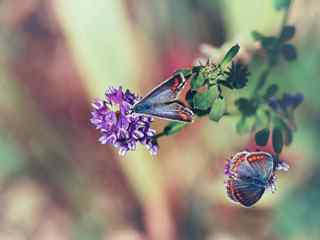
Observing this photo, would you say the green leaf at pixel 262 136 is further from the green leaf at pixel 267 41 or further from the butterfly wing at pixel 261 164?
the green leaf at pixel 267 41

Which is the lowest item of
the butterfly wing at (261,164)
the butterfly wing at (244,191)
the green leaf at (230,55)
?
the butterfly wing at (244,191)

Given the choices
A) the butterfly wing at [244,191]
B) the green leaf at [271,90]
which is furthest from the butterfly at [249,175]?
the green leaf at [271,90]

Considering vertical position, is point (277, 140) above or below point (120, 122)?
above

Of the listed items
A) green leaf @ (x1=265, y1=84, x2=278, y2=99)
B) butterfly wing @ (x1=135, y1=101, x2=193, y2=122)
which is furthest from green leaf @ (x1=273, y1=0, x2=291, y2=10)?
butterfly wing @ (x1=135, y1=101, x2=193, y2=122)

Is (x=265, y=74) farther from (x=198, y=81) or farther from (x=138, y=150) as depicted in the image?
(x=138, y=150)

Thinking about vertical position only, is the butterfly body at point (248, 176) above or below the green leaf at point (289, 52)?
below

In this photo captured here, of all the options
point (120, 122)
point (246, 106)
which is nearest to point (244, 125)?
point (246, 106)

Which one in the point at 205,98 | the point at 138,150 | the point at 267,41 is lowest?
the point at 138,150

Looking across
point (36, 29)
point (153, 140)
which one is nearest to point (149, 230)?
point (153, 140)

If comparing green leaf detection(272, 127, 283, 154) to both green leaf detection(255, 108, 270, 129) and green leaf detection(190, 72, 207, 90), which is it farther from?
green leaf detection(190, 72, 207, 90)
